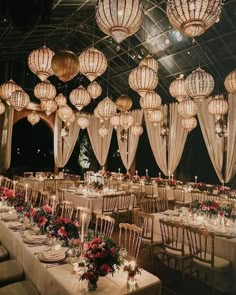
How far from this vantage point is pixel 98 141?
46.2ft

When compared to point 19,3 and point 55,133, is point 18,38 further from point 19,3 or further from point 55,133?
point 19,3

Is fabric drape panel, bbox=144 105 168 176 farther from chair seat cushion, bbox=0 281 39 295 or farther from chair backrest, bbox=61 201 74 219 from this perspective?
chair seat cushion, bbox=0 281 39 295

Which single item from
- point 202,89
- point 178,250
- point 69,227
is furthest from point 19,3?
point 178,250

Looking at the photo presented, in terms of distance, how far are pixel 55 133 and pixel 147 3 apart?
A: 23.9 ft

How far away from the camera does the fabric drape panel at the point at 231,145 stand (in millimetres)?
9039

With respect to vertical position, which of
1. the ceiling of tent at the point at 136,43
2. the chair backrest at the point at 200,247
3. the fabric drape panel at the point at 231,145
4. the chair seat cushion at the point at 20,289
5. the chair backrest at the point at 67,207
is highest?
the ceiling of tent at the point at 136,43

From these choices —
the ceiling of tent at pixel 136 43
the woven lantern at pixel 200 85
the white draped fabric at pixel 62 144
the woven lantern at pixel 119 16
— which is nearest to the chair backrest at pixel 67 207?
the woven lantern at pixel 200 85

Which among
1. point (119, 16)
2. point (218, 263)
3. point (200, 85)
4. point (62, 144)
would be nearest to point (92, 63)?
point (119, 16)

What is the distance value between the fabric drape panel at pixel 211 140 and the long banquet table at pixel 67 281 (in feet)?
24.7

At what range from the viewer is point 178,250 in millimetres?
4043

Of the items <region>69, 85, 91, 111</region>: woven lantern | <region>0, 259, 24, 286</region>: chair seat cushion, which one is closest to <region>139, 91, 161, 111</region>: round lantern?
<region>69, 85, 91, 111</region>: woven lantern

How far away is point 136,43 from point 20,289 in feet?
27.8

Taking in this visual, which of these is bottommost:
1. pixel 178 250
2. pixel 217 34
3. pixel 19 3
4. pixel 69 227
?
pixel 178 250

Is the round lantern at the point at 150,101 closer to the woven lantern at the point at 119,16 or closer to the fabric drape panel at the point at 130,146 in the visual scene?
the woven lantern at the point at 119,16
